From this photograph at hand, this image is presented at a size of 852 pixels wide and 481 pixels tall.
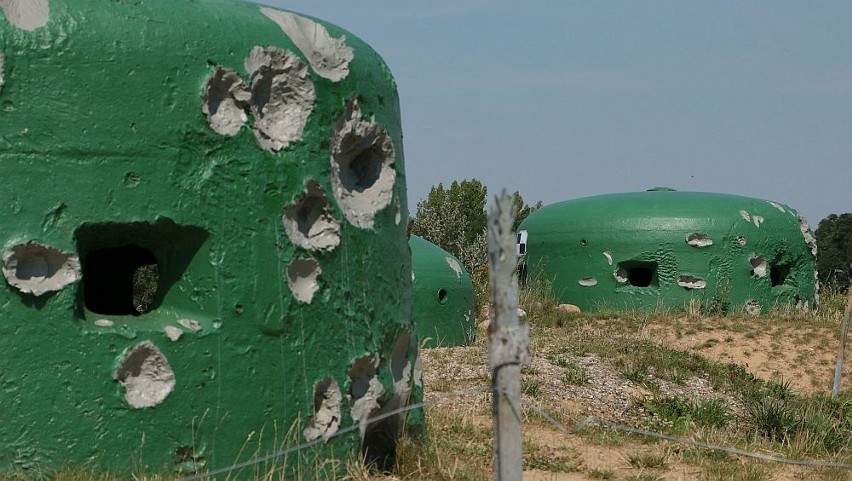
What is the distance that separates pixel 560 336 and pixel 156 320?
9.14m

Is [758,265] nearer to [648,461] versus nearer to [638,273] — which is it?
[638,273]

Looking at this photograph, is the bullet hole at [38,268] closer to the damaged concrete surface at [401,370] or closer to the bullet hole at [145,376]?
the bullet hole at [145,376]

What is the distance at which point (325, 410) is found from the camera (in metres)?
5.89

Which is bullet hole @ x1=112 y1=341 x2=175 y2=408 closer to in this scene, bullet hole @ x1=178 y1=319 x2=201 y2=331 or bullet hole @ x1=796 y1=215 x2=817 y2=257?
bullet hole @ x1=178 y1=319 x2=201 y2=331

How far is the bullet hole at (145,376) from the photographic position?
5250 mm

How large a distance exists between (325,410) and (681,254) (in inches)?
568

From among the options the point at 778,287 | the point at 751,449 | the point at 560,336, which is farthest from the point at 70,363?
the point at 778,287

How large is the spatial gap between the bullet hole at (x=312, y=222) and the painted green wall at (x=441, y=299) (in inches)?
315

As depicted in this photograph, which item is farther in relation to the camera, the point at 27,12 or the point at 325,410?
the point at 325,410

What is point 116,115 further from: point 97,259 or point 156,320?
point 97,259

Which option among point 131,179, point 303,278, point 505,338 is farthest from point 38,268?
point 505,338

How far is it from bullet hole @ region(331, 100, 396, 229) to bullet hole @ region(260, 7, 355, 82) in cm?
A: 21

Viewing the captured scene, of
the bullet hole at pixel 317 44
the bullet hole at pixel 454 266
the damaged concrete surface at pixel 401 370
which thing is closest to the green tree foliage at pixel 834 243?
the bullet hole at pixel 454 266

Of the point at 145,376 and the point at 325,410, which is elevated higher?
the point at 145,376
